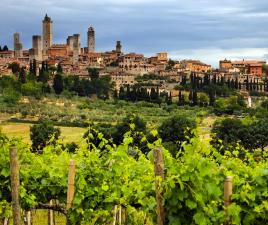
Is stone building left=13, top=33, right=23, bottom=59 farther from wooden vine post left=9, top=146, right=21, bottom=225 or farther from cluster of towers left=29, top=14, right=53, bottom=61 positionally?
wooden vine post left=9, top=146, right=21, bottom=225

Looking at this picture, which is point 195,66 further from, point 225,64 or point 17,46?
point 17,46

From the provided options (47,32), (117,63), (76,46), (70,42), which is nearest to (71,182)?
(117,63)

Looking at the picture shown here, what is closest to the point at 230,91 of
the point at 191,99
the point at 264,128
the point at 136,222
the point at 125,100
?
the point at 191,99

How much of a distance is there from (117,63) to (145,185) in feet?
370

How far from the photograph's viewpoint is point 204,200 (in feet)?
16.1

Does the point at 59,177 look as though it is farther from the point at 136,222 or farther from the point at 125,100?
the point at 125,100

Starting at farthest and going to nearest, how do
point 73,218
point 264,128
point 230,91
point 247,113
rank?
point 230,91, point 247,113, point 264,128, point 73,218

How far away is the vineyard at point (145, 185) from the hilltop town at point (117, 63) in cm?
8522

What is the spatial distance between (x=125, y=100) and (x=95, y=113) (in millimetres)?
16141

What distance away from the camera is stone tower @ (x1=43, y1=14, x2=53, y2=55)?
13425 centimetres

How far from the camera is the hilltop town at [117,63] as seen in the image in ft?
332

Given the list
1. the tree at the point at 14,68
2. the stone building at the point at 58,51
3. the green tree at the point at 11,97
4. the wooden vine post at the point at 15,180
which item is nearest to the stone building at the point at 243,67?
the stone building at the point at 58,51

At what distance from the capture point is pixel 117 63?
11769 cm

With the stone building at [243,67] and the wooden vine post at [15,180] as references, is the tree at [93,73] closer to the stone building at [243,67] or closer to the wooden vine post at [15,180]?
the stone building at [243,67]
